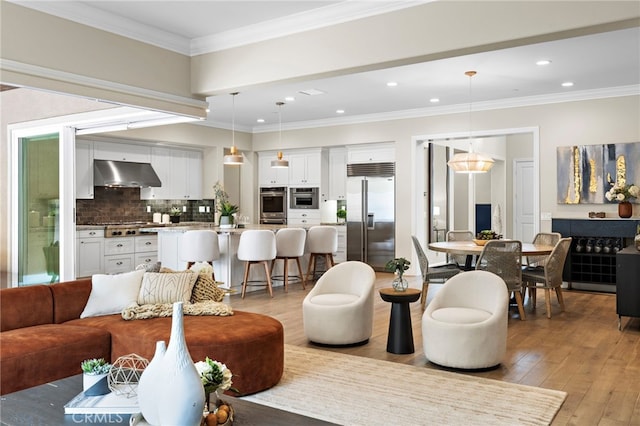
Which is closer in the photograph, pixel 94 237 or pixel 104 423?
pixel 104 423

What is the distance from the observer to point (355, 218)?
1008cm

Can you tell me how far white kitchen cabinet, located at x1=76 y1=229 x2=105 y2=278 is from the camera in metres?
8.20

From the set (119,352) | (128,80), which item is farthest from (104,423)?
(128,80)

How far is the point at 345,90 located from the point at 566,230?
3617mm

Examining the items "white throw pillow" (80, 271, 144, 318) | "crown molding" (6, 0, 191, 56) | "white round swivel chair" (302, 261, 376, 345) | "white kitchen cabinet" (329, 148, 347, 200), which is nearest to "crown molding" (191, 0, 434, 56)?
"crown molding" (6, 0, 191, 56)

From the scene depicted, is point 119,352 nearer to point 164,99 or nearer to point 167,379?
point 167,379

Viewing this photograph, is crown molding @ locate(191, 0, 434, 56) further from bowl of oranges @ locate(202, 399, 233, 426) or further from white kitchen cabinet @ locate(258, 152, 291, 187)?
white kitchen cabinet @ locate(258, 152, 291, 187)

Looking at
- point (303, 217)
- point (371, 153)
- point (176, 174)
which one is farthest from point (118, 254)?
point (371, 153)

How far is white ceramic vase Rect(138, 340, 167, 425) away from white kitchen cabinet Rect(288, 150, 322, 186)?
28.5 feet

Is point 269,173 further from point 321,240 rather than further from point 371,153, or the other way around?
point 321,240

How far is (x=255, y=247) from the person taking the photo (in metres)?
7.01

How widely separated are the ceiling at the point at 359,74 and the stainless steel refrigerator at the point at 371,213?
998 mm

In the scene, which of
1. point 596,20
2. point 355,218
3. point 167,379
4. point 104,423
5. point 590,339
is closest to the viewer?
point 167,379

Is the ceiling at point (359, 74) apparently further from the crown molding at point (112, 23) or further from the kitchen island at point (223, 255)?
the kitchen island at point (223, 255)
